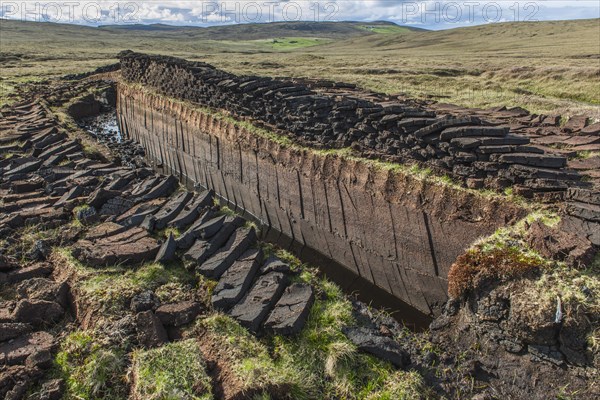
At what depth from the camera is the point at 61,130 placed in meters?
18.2

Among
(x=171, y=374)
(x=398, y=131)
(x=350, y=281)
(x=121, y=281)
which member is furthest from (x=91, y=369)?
(x=398, y=131)

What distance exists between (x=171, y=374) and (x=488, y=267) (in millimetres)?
4961

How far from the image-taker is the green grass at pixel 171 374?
195 inches

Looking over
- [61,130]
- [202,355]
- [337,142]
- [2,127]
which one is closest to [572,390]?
[202,355]

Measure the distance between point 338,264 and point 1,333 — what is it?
8.46 metres

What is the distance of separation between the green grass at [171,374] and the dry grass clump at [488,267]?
172 inches

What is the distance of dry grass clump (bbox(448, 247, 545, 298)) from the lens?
21.0 ft

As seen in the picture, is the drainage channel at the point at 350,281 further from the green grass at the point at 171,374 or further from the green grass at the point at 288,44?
the green grass at the point at 288,44

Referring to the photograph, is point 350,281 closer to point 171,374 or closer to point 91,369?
point 171,374

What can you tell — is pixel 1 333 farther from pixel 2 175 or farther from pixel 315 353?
pixel 2 175

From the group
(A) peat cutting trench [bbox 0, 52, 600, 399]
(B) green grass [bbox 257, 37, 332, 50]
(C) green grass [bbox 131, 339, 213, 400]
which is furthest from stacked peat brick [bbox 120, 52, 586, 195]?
(B) green grass [bbox 257, 37, 332, 50]

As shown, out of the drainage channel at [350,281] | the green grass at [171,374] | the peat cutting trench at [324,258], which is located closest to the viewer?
the green grass at [171,374]

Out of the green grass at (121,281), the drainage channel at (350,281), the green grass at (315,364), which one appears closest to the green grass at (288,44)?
the drainage channel at (350,281)

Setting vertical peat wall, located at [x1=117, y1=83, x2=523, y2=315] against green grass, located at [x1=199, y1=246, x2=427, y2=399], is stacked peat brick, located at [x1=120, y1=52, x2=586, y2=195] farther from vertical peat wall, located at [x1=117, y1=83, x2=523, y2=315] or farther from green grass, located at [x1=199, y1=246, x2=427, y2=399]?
green grass, located at [x1=199, y1=246, x2=427, y2=399]
